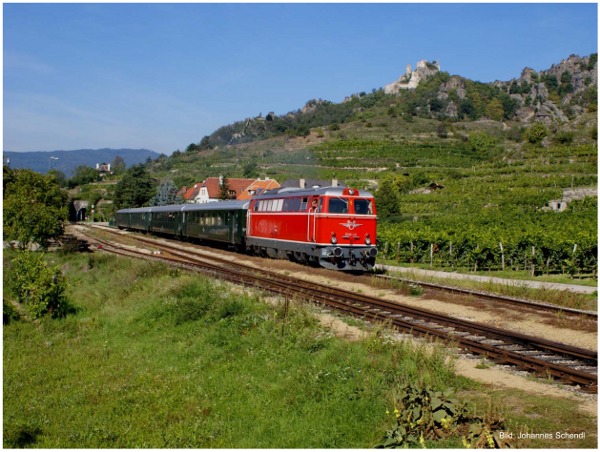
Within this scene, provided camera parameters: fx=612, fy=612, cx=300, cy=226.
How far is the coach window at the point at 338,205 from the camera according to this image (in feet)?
77.9

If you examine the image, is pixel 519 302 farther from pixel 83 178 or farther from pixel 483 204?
pixel 83 178

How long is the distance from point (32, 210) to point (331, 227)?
1824 cm

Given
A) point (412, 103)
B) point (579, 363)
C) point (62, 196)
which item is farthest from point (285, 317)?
point (412, 103)

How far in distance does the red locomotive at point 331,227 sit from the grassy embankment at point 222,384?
731cm

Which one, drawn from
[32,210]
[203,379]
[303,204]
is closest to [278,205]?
[303,204]

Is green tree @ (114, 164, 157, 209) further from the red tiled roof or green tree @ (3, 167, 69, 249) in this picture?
green tree @ (3, 167, 69, 249)

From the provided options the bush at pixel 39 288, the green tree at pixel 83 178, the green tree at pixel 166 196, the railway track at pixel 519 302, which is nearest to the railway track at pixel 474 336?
the railway track at pixel 519 302

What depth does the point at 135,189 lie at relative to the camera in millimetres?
92000

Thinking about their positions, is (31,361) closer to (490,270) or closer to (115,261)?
(115,261)

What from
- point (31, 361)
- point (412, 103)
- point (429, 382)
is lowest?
point (31, 361)

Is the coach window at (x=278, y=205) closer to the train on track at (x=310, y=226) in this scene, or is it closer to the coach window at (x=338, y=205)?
the train on track at (x=310, y=226)

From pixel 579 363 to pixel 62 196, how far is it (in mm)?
32061

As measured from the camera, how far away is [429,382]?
905cm

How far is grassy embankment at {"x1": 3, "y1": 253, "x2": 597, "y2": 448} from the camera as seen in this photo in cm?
851
